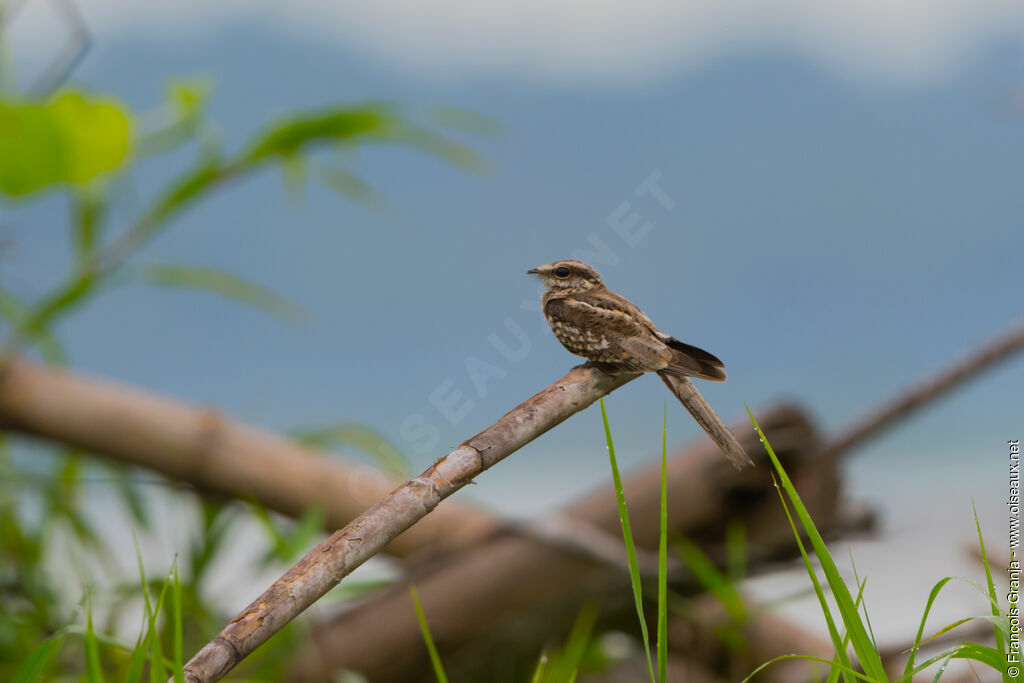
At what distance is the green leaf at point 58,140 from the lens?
98.3 inches

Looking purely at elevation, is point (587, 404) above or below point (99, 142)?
below

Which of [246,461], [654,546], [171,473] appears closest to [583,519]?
[654,546]

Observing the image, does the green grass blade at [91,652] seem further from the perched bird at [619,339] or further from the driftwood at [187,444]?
the driftwood at [187,444]

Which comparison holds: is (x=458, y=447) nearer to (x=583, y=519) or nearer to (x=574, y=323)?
(x=574, y=323)

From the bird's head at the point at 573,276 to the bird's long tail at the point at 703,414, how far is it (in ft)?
0.66

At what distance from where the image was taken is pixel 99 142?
2674 millimetres

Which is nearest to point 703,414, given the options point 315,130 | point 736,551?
point 736,551

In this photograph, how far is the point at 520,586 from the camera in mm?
2725

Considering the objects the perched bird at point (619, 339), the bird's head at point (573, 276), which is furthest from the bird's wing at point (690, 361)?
the bird's head at point (573, 276)

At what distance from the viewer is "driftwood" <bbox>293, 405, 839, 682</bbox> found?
271 centimetres

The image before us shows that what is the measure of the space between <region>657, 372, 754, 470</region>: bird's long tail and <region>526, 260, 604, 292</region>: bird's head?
7.9 inches

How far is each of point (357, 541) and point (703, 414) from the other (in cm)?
44

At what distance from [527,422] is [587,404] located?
127 mm

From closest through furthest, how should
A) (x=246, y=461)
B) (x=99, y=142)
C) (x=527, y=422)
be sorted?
1. (x=527, y=422)
2. (x=99, y=142)
3. (x=246, y=461)
